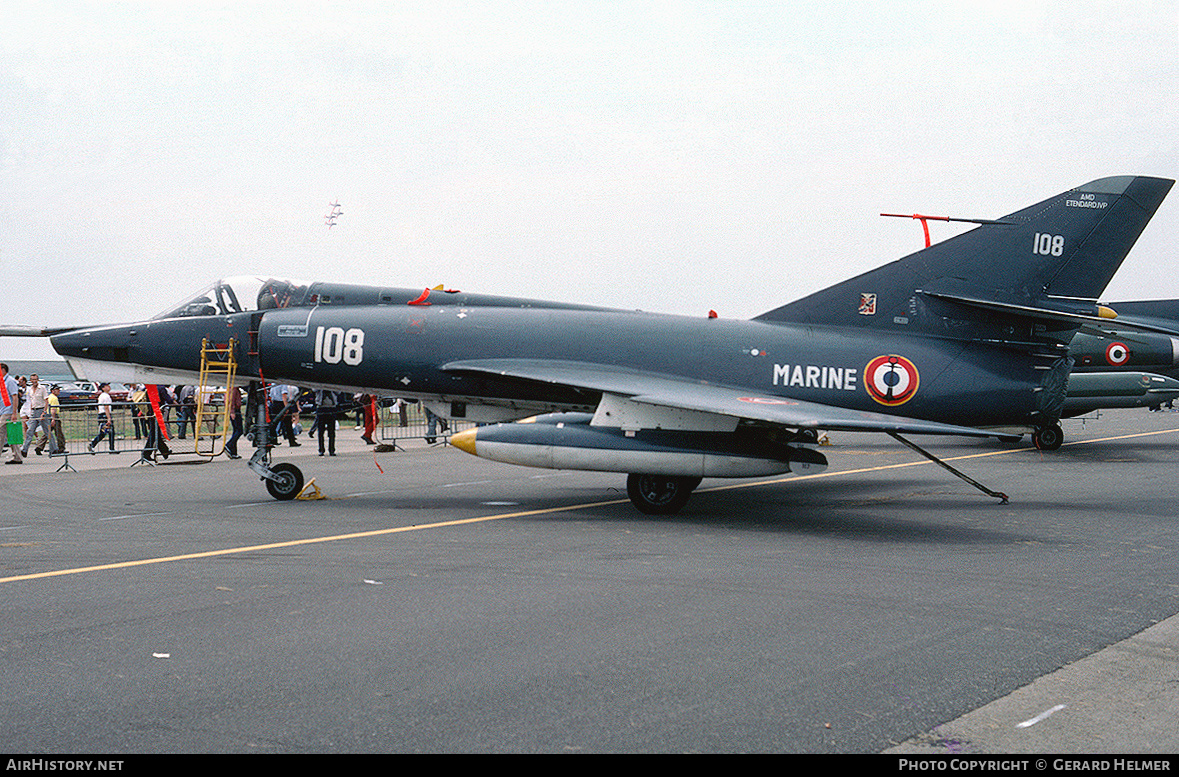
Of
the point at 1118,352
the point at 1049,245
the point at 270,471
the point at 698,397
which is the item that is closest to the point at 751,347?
the point at 698,397

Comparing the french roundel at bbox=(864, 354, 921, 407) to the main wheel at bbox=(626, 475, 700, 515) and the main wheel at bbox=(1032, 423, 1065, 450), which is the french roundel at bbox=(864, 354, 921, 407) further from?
the main wheel at bbox=(1032, 423, 1065, 450)

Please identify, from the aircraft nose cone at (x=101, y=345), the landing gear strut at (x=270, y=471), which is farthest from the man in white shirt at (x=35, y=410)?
the landing gear strut at (x=270, y=471)

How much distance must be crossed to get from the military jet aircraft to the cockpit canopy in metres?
0.10

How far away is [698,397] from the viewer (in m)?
11.1

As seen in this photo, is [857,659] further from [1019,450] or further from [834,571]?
[1019,450]

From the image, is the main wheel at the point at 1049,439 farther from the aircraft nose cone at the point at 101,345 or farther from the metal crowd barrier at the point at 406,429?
the aircraft nose cone at the point at 101,345

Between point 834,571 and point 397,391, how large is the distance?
23.8ft

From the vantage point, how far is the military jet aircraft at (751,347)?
39.9ft

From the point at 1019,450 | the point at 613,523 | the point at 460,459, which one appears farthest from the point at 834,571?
the point at 1019,450

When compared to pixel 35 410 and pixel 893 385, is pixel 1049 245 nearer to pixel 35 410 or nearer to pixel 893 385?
pixel 893 385

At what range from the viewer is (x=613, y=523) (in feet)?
34.9

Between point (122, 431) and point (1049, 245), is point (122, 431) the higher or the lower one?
the lower one

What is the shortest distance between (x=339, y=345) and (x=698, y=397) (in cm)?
511

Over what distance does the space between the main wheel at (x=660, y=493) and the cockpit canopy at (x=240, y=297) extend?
5764 mm
